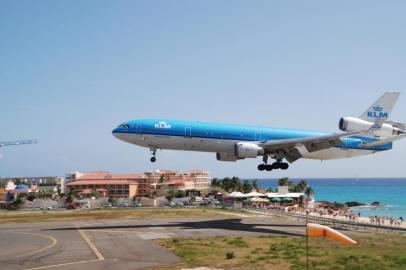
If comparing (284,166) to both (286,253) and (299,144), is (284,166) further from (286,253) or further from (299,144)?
(286,253)

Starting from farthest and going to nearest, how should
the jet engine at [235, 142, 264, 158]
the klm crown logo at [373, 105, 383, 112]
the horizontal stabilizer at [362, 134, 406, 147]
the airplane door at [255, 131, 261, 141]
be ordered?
Result: the klm crown logo at [373, 105, 383, 112] → the horizontal stabilizer at [362, 134, 406, 147] → the airplane door at [255, 131, 261, 141] → the jet engine at [235, 142, 264, 158]

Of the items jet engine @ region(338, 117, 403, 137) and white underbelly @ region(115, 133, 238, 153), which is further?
jet engine @ region(338, 117, 403, 137)

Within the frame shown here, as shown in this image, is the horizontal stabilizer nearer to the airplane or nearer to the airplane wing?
the airplane

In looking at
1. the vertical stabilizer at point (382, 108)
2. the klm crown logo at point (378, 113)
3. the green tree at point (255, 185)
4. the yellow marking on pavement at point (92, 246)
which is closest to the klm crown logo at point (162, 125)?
the yellow marking on pavement at point (92, 246)

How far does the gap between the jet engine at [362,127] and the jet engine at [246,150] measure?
12039 millimetres

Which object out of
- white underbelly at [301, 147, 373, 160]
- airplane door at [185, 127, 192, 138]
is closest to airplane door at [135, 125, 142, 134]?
airplane door at [185, 127, 192, 138]

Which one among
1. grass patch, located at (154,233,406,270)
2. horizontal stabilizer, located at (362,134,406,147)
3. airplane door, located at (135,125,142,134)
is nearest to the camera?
grass patch, located at (154,233,406,270)

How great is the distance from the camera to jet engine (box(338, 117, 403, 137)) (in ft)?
188

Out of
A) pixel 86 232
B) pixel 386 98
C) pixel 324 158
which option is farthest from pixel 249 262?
pixel 386 98

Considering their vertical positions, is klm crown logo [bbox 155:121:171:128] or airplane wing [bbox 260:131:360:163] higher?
klm crown logo [bbox 155:121:171:128]

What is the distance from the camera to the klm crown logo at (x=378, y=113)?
6097 cm

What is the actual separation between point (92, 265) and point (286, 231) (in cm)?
2749

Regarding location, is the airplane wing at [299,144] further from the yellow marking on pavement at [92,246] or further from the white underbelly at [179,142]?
the yellow marking on pavement at [92,246]

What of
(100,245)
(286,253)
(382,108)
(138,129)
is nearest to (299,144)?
(382,108)
